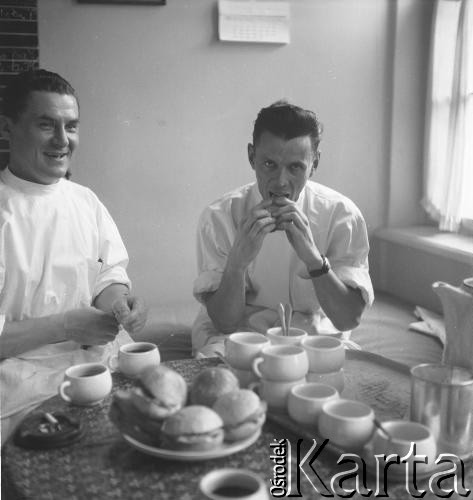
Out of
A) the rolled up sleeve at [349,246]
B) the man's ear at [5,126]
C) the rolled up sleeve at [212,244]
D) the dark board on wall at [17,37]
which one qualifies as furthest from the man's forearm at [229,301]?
the dark board on wall at [17,37]

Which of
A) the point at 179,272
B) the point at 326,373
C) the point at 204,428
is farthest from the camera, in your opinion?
the point at 179,272

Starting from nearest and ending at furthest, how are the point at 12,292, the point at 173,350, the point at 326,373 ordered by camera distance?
the point at 326,373
the point at 12,292
the point at 173,350

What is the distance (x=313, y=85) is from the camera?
307 centimetres

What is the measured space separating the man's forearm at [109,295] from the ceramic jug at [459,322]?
103 centimetres

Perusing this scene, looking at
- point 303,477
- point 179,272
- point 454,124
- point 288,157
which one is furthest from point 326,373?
point 454,124

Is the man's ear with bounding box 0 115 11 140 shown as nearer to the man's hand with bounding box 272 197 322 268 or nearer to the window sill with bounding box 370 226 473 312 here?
the man's hand with bounding box 272 197 322 268

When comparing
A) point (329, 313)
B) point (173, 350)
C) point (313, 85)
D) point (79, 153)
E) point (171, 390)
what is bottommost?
point (173, 350)

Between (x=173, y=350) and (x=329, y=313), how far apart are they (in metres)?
0.69

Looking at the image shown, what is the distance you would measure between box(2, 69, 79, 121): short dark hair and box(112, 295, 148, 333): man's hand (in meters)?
0.67

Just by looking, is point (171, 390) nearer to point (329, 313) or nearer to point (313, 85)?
point (329, 313)

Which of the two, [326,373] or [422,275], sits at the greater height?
[326,373]

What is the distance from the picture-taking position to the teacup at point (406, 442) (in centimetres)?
98

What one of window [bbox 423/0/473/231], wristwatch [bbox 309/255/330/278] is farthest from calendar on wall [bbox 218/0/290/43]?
wristwatch [bbox 309/255/330/278]

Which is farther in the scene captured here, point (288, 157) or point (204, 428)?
point (288, 157)
